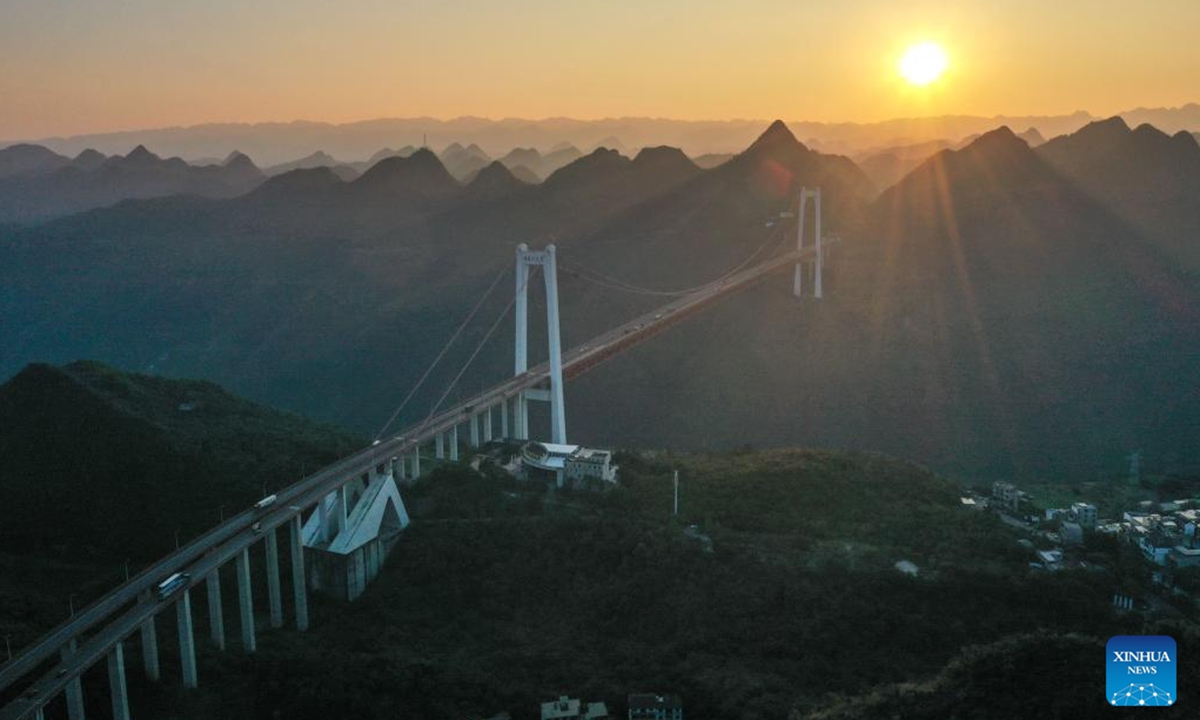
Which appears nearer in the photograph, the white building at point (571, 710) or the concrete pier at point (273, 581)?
the white building at point (571, 710)

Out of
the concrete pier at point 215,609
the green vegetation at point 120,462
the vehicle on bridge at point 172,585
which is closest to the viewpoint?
the vehicle on bridge at point 172,585

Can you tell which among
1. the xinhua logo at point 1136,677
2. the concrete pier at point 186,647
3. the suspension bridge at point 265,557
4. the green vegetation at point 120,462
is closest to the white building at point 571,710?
the concrete pier at point 186,647

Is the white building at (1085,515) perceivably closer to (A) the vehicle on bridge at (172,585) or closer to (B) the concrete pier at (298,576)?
(B) the concrete pier at (298,576)

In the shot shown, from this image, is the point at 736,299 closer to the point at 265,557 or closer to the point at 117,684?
the point at 265,557

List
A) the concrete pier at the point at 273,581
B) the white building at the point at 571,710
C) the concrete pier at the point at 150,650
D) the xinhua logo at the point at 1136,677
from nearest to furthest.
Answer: the xinhua logo at the point at 1136,677
the white building at the point at 571,710
the concrete pier at the point at 150,650
the concrete pier at the point at 273,581

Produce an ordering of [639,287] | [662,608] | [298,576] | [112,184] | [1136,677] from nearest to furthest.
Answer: [1136,677] < [662,608] < [298,576] < [639,287] < [112,184]

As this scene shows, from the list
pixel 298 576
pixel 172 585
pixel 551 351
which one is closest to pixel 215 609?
pixel 172 585

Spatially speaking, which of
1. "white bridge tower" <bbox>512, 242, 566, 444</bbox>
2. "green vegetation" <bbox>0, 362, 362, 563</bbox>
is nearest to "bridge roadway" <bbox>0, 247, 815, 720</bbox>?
"white bridge tower" <bbox>512, 242, 566, 444</bbox>

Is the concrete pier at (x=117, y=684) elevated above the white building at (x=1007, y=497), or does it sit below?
below
